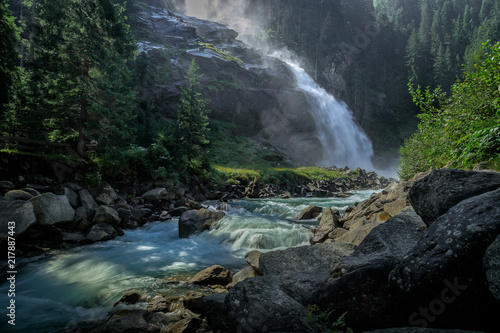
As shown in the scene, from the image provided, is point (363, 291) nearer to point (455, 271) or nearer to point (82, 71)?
point (455, 271)

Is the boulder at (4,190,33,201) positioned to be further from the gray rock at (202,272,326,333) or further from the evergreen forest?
the gray rock at (202,272,326,333)

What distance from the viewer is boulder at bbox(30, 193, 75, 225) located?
847cm

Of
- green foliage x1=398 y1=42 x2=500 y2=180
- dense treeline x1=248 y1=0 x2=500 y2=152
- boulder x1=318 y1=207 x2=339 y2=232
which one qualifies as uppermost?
dense treeline x1=248 y1=0 x2=500 y2=152

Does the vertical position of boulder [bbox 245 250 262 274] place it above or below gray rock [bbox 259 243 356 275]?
below

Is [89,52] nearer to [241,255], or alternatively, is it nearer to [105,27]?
[105,27]

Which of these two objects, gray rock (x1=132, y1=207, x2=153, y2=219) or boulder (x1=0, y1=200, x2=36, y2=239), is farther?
gray rock (x1=132, y1=207, x2=153, y2=219)

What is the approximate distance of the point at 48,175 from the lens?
11.1m

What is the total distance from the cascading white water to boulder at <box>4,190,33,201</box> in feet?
166

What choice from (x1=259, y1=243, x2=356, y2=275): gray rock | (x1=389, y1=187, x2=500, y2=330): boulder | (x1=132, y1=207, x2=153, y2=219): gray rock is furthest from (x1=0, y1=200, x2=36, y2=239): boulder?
(x1=389, y1=187, x2=500, y2=330): boulder

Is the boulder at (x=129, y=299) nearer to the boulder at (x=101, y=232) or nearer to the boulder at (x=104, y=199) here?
the boulder at (x=101, y=232)

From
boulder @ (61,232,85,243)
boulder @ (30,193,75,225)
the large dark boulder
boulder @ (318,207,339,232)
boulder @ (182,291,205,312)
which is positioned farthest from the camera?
boulder @ (318,207,339,232)

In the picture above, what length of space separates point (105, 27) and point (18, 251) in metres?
11.9

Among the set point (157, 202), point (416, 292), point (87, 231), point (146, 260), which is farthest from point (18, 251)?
point (416, 292)

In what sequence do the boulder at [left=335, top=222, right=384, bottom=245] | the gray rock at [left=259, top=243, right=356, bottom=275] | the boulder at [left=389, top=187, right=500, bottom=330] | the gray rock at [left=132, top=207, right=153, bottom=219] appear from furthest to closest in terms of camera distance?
1. the gray rock at [left=132, top=207, right=153, bottom=219]
2. the boulder at [left=335, top=222, right=384, bottom=245]
3. the gray rock at [left=259, top=243, right=356, bottom=275]
4. the boulder at [left=389, top=187, right=500, bottom=330]
